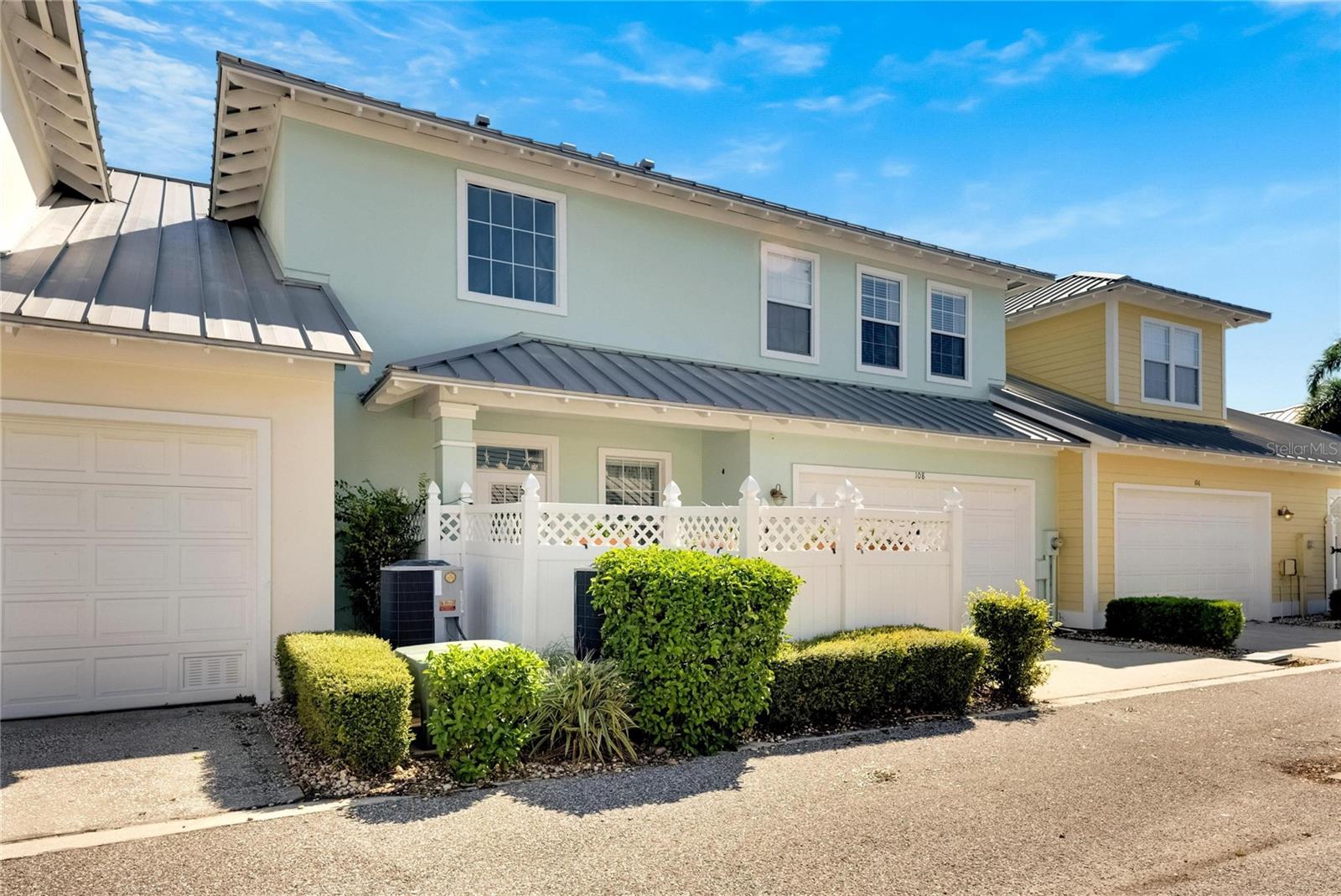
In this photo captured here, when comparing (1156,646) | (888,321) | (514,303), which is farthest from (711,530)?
(1156,646)

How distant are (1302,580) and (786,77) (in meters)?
16.0

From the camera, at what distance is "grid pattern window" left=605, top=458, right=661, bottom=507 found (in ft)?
39.2

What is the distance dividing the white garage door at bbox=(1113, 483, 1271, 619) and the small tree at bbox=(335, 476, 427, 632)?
12.2m

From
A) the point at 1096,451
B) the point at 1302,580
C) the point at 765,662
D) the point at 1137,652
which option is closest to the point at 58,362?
the point at 765,662

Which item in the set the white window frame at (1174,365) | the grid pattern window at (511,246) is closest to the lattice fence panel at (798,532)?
the grid pattern window at (511,246)

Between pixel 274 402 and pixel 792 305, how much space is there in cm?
859

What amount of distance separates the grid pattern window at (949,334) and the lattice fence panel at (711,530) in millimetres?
8657

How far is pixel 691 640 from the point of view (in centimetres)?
643

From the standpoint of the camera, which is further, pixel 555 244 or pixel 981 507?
pixel 981 507

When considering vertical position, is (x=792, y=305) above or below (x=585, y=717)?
above

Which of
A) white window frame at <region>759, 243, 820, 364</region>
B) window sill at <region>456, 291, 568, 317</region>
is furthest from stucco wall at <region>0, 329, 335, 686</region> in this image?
white window frame at <region>759, 243, 820, 364</region>

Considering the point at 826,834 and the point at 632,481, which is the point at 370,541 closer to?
the point at 632,481

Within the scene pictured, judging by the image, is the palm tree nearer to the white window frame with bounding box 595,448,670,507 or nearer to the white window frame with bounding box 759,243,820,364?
the white window frame with bounding box 759,243,820,364

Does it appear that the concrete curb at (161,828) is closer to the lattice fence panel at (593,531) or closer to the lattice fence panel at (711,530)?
the lattice fence panel at (593,531)
